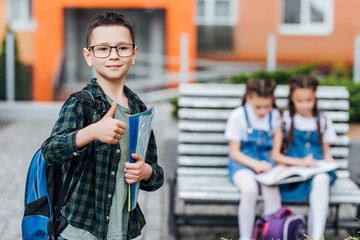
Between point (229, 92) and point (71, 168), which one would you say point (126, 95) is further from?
point (229, 92)

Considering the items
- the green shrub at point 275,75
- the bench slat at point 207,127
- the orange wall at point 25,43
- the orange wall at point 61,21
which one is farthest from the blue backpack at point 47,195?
the orange wall at point 61,21

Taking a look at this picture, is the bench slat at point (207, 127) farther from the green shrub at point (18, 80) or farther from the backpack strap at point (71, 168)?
the green shrub at point (18, 80)

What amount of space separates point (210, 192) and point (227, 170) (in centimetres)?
65

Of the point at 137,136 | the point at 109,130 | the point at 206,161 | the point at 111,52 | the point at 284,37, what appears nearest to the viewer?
the point at 109,130

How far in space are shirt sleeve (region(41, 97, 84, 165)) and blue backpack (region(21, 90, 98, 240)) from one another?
0.03m

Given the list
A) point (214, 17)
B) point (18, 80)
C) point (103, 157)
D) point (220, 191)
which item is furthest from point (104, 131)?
point (214, 17)

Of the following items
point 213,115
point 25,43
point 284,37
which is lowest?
point 213,115

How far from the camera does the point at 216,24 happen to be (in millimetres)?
18016

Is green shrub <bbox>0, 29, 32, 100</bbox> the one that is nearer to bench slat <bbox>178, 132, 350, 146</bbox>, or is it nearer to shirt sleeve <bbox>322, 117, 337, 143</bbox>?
bench slat <bbox>178, 132, 350, 146</bbox>

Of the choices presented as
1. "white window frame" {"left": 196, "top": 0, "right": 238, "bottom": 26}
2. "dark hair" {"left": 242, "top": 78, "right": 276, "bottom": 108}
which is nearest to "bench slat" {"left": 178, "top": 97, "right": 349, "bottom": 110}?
"dark hair" {"left": 242, "top": 78, "right": 276, "bottom": 108}

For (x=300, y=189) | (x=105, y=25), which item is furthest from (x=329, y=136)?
(x=105, y=25)

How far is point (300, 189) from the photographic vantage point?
4.10 metres

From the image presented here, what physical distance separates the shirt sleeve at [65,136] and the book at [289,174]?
6.46 feet

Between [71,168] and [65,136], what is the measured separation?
19 centimetres
